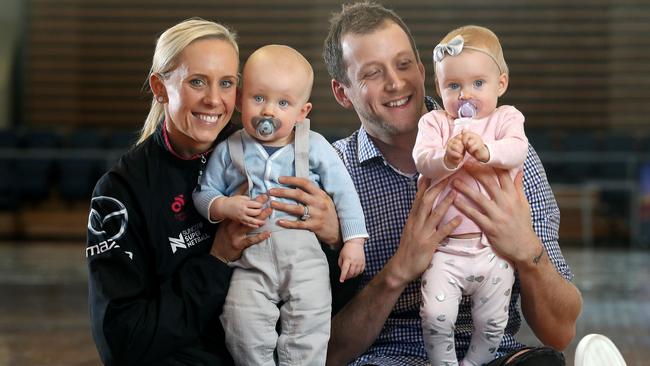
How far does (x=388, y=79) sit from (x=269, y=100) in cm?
42

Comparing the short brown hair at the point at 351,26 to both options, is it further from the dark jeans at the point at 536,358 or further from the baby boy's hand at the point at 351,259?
the dark jeans at the point at 536,358

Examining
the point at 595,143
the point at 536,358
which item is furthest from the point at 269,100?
the point at 595,143

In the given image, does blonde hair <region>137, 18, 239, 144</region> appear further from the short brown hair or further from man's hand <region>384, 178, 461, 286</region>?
man's hand <region>384, 178, 461, 286</region>

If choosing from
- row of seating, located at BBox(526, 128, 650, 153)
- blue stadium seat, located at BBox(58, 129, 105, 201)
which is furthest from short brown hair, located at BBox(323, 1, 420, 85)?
row of seating, located at BBox(526, 128, 650, 153)

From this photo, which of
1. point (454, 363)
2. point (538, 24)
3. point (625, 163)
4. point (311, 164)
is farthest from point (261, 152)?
point (538, 24)

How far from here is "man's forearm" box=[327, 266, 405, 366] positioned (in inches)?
86.1

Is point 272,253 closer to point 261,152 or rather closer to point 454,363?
point 261,152

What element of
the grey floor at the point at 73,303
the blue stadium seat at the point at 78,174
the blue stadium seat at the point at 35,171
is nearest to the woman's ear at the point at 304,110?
the grey floor at the point at 73,303

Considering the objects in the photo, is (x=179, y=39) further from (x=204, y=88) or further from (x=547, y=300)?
(x=547, y=300)

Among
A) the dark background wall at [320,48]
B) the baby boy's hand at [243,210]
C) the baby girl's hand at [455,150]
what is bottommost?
the dark background wall at [320,48]

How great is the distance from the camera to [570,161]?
10695mm

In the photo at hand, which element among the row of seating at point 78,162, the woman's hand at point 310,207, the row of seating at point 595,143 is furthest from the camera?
the row of seating at point 595,143

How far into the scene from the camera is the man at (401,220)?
84.4 inches

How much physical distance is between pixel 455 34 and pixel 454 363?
0.75 m
